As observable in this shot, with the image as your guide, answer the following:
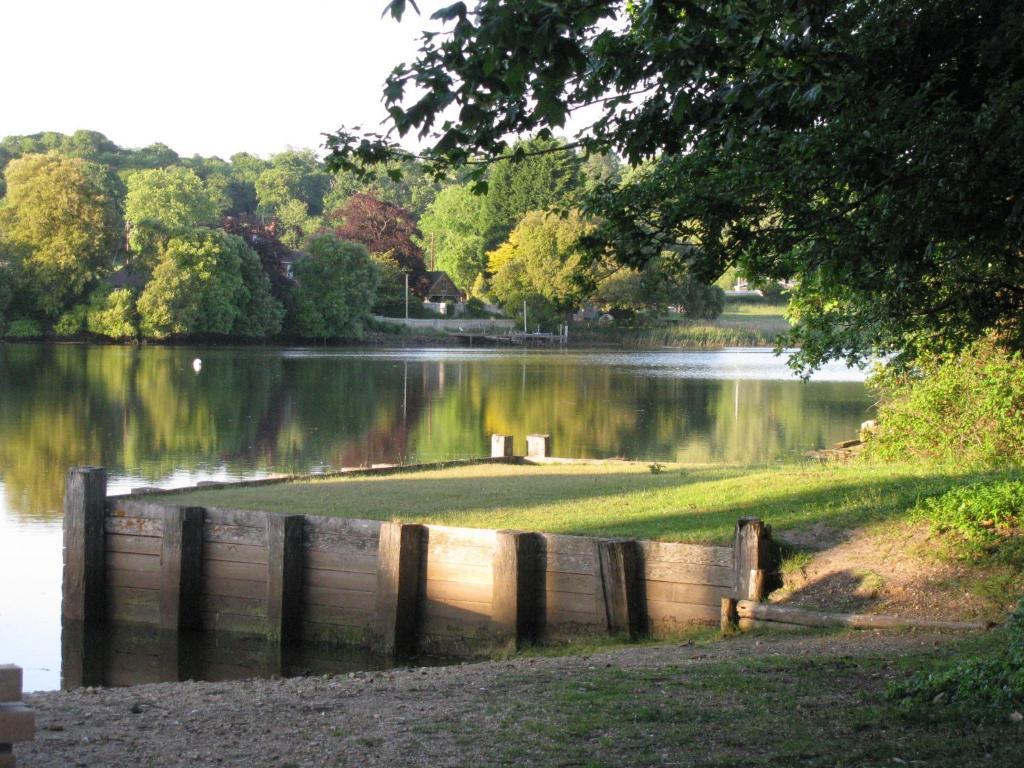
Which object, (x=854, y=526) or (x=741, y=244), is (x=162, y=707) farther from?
(x=854, y=526)

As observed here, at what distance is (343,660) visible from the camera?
13273mm

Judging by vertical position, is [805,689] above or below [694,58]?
below

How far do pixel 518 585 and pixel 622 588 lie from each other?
1.06 m

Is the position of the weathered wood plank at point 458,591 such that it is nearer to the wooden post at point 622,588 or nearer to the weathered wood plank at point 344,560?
the weathered wood plank at point 344,560

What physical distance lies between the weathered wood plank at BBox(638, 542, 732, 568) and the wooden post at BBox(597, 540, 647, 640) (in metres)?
0.14

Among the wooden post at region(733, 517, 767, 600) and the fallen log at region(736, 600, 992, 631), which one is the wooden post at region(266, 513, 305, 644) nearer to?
the wooden post at region(733, 517, 767, 600)

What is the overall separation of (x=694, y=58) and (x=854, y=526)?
6.32 metres

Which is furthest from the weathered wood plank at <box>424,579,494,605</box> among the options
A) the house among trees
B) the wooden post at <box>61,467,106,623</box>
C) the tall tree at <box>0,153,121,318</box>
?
the house among trees

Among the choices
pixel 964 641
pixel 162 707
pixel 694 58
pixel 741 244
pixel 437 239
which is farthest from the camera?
pixel 437 239

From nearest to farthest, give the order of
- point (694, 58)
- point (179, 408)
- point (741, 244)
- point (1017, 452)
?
point (694, 58) < point (741, 244) < point (1017, 452) < point (179, 408)

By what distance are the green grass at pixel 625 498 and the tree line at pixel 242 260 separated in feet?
160

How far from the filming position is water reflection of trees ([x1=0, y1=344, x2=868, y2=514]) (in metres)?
31.9

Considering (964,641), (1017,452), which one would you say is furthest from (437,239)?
(964,641)

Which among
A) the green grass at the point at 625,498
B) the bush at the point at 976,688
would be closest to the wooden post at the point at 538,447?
the green grass at the point at 625,498
